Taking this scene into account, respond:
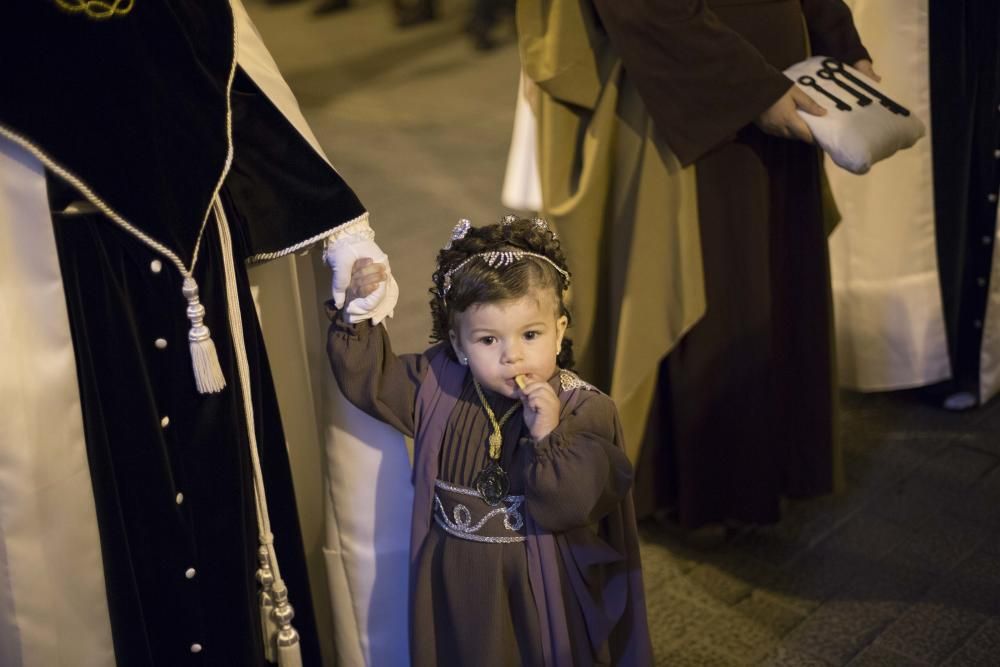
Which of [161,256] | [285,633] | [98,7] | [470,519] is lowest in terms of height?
[285,633]

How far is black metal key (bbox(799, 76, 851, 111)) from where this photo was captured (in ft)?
7.12

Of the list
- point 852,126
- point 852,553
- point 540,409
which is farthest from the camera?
point 852,553

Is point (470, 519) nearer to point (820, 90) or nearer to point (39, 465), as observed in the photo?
point (39, 465)

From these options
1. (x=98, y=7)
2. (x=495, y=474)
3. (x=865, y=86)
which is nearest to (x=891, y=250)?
(x=865, y=86)

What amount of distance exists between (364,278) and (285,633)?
0.57 m

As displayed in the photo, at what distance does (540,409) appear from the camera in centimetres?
153

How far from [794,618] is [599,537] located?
0.82 m

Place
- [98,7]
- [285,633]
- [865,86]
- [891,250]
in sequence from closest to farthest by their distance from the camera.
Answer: [98,7] → [285,633] → [865,86] → [891,250]

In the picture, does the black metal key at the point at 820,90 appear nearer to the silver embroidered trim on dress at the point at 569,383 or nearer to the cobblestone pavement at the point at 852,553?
the silver embroidered trim on dress at the point at 569,383

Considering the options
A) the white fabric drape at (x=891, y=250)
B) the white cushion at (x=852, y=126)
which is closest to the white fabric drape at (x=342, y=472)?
the white cushion at (x=852, y=126)

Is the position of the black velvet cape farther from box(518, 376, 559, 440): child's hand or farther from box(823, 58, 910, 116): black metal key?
box(823, 58, 910, 116): black metal key

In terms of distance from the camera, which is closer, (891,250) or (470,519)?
(470,519)

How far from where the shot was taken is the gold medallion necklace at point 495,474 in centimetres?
164

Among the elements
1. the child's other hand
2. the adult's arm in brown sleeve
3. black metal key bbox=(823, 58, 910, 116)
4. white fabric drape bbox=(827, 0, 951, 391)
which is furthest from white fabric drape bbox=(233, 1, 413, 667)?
white fabric drape bbox=(827, 0, 951, 391)
